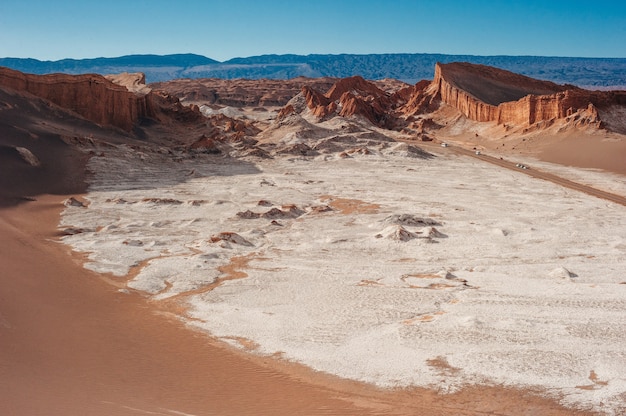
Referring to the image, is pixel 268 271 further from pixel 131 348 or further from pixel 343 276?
pixel 131 348

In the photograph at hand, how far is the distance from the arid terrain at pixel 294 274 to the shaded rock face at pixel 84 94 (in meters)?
0.14

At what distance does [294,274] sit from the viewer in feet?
56.9

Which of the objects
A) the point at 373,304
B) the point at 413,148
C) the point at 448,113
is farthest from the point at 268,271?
the point at 448,113

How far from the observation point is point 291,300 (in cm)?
1509

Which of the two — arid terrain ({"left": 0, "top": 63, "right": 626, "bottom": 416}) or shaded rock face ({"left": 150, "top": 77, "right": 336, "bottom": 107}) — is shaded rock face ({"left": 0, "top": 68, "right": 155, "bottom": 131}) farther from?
shaded rock face ({"left": 150, "top": 77, "right": 336, "bottom": 107})

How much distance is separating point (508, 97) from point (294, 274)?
51.4 meters

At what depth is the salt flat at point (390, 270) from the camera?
11.5 m

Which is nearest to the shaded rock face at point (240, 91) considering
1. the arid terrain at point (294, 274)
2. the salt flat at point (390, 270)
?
the arid terrain at point (294, 274)

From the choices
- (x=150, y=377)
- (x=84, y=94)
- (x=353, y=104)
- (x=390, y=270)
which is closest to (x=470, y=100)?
(x=353, y=104)

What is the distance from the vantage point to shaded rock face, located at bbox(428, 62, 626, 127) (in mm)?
50344

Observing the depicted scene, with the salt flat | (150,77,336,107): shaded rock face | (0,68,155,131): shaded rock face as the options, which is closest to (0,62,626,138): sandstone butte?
(0,68,155,131): shaded rock face

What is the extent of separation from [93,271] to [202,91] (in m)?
82.3

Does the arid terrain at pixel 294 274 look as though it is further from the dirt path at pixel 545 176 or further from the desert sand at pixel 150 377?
the dirt path at pixel 545 176

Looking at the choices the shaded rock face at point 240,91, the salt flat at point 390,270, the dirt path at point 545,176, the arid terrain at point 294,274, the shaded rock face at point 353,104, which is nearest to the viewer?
the arid terrain at point 294,274
